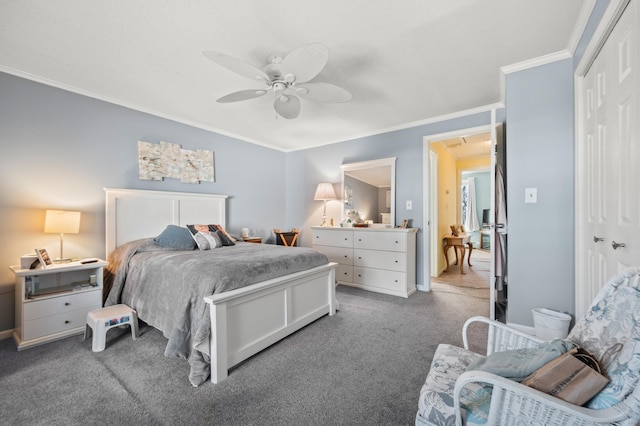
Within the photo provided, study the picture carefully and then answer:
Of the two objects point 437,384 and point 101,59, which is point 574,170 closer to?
point 437,384

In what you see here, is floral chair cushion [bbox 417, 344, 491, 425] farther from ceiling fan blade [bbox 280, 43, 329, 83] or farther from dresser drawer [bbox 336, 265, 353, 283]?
dresser drawer [bbox 336, 265, 353, 283]

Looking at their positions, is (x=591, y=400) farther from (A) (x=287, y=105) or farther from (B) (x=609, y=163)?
(A) (x=287, y=105)

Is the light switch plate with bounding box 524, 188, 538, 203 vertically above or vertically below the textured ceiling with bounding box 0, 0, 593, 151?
below

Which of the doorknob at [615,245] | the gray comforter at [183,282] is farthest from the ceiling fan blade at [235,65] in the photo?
the doorknob at [615,245]

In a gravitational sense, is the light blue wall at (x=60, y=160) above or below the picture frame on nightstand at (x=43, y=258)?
above

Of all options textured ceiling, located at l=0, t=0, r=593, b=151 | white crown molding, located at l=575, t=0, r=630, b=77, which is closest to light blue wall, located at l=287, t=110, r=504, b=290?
textured ceiling, located at l=0, t=0, r=593, b=151

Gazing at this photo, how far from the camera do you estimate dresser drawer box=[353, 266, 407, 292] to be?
356 centimetres

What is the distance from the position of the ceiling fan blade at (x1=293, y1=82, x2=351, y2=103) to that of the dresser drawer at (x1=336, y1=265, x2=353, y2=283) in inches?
97.6

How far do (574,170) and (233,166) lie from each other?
13.6 feet

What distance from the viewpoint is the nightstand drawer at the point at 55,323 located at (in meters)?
2.24

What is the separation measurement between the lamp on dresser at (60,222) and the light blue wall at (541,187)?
4018 mm

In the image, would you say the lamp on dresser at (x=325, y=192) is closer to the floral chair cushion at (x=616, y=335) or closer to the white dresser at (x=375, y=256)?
the white dresser at (x=375, y=256)

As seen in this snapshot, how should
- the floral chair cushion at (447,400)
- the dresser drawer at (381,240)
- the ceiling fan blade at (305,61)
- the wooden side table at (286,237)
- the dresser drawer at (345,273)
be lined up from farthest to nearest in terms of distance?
the wooden side table at (286,237), the dresser drawer at (345,273), the dresser drawer at (381,240), the ceiling fan blade at (305,61), the floral chair cushion at (447,400)

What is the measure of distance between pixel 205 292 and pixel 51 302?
1.64 m
